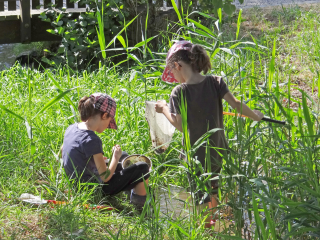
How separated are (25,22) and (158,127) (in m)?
3.89

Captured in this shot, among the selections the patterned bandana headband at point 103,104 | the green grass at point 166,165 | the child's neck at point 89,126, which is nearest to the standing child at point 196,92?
the green grass at point 166,165

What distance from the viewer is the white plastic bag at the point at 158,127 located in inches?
122

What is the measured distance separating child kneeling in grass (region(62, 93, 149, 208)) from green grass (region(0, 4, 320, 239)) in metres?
0.10

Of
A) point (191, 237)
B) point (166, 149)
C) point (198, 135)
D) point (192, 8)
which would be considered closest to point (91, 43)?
point (192, 8)

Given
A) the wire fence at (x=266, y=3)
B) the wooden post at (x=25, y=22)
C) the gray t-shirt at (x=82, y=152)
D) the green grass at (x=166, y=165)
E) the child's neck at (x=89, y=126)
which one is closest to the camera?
the green grass at (x=166, y=165)

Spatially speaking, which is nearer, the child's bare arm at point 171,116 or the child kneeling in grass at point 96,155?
the child's bare arm at point 171,116

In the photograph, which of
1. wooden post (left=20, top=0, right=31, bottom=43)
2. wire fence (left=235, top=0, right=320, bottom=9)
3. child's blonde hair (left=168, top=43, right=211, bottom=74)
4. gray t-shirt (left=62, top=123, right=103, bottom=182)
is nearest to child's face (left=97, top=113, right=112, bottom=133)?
gray t-shirt (left=62, top=123, right=103, bottom=182)

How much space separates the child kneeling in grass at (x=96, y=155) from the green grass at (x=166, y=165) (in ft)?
0.32

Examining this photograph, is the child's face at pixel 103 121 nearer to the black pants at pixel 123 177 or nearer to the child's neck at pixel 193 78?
the black pants at pixel 123 177

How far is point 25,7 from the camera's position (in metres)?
6.10

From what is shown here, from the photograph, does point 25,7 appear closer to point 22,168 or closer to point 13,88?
point 13,88

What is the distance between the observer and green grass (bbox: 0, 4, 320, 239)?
1813mm

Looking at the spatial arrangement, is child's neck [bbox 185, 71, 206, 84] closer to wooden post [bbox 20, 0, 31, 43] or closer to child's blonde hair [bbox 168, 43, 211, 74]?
child's blonde hair [bbox 168, 43, 211, 74]

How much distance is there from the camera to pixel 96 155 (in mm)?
2596
